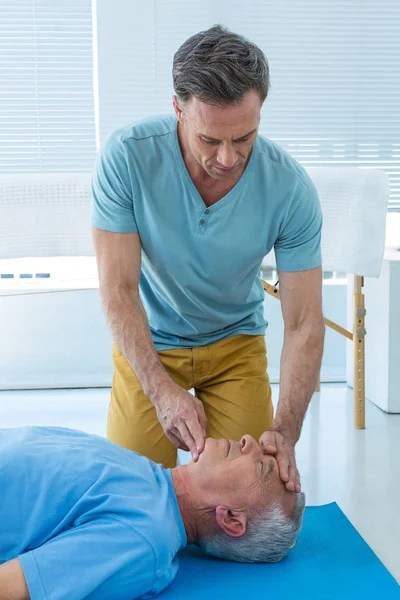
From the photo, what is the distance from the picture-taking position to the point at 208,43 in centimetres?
175

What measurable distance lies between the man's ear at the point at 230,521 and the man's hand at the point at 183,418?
126mm

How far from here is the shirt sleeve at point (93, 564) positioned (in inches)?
58.4

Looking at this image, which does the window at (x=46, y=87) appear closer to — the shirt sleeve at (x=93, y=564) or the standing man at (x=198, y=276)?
the standing man at (x=198, y=276)

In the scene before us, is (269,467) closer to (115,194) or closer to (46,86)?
(115,194)

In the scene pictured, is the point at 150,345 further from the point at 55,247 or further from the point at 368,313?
the point at 368,313

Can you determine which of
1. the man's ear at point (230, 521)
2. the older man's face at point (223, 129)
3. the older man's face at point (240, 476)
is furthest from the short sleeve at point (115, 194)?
the man's ear at point (230, 521)

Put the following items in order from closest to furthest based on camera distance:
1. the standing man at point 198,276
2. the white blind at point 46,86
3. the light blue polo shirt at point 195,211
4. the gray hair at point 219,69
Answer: the gray hair at point 219,69 → the standing man at point 198,276 → the light blue polo shirt at point 195,211 → the white blind at point 46,86

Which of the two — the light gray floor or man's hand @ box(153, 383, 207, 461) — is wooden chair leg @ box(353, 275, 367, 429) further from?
man's hand @ box(153, 383, 207, 461)

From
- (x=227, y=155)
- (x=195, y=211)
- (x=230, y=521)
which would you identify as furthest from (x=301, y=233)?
(x=230, y=521)

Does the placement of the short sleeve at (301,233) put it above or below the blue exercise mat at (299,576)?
above

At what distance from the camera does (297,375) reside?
6.63 feet

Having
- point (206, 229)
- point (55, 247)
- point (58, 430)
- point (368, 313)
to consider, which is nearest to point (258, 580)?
point (58, 430)

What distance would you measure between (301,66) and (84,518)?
121 inches

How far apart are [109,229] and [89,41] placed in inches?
89.8
